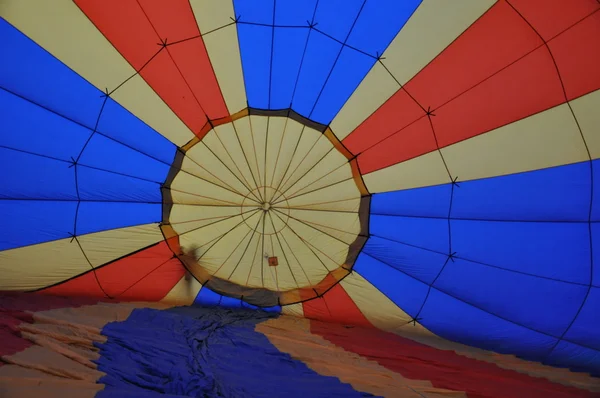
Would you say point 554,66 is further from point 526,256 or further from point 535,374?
point 535,374

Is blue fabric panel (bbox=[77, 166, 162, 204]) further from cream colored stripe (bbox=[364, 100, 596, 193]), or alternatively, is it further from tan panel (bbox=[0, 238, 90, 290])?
cream colored stripe (bbox=[364, 100, 596, 193])

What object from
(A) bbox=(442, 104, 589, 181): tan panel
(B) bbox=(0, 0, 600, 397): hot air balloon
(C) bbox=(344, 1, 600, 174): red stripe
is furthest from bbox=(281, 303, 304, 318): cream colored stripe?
(A) bbox=(442, 104, 589, 181): tan panel

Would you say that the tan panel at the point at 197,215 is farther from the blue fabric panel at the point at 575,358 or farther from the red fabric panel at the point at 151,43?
the blue fabric panel at the point at 575,358

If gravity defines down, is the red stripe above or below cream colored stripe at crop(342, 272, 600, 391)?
above

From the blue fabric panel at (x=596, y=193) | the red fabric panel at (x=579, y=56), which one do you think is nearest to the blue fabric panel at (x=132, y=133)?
the red fabric panel at (x=579, y=56)

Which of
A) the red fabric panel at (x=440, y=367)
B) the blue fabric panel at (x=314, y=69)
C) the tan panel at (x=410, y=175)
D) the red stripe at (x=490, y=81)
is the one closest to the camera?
the red fabric panel at (x=440, y=367)
